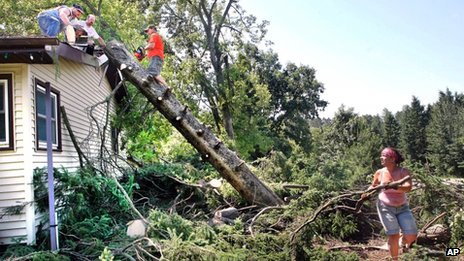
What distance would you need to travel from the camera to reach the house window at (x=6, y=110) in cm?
627

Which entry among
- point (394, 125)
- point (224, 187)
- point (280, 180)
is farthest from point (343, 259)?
point (394, 125)

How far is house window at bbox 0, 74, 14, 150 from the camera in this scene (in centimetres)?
627

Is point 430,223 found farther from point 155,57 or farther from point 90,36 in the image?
point 90,36

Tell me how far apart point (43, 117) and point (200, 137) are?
2.89 meters

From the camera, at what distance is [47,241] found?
6355mm

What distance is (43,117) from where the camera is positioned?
7.21m

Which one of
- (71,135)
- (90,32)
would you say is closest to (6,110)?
(71,135)

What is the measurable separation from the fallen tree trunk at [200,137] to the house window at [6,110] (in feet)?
9.34

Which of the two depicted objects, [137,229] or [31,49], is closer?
[31,49]

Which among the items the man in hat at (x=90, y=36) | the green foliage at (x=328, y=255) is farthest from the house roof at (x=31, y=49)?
the green foliage at (x=328, y=255)

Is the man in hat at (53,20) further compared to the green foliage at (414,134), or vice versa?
the green foliage at (414,134)

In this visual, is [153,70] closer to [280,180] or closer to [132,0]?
[280,180]

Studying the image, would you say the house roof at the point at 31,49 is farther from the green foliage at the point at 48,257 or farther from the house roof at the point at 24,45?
the green foliage at the point at 48,257

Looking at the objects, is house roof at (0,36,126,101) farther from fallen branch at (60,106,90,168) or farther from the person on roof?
the person on roof
